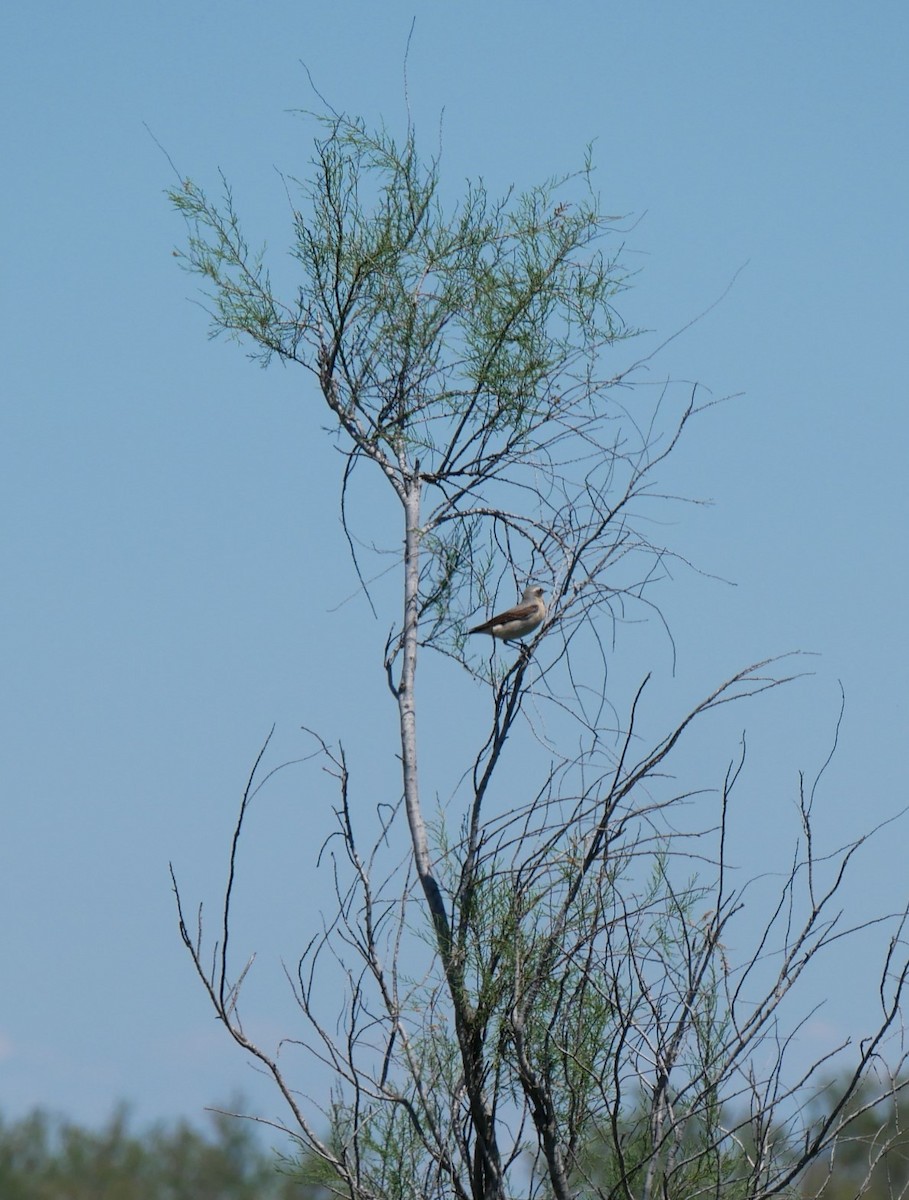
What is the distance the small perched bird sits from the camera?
4461mm

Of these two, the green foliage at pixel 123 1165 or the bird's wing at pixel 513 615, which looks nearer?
the bird's wing at pixel 513 615

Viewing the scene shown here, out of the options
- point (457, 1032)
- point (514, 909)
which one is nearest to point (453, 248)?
point (514, 909)

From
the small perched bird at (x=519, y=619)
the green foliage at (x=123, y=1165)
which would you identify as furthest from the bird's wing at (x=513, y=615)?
the green foliage at (x=123, y=1165)

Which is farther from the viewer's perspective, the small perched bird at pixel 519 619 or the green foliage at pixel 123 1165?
the green foliage at pixel 123 1165

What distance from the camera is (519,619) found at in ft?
15.4

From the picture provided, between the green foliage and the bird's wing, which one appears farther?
the green foliage

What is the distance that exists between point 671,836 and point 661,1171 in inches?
33.0

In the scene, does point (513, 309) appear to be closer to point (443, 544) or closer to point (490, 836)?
point (443, 544)

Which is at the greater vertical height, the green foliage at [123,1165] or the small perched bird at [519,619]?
the green foliage at [123,1165]

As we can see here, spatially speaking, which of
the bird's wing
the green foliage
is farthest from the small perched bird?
the green foliage

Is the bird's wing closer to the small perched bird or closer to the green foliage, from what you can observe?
the small perched bird

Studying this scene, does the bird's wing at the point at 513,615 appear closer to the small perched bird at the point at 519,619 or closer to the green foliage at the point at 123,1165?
the small perched bird at the point at 519,619

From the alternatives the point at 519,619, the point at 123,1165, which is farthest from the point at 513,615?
the point at 123,1165

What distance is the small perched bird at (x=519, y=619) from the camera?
4.46 m
